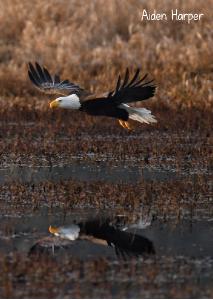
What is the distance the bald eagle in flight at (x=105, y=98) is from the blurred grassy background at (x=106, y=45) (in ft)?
13.4

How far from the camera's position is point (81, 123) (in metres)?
14.1

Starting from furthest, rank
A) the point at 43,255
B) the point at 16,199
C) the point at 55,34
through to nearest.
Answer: the point at 55,34 → the point at 16,199 → the point at 43,255

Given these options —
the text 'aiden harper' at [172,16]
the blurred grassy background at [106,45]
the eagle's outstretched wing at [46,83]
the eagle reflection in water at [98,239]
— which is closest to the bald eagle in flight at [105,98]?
the eagle's outstretched wing at [46,83]

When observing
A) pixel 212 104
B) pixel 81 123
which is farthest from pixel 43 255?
pixel 212 104

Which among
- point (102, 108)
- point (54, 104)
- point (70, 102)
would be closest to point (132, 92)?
point (102, 108)

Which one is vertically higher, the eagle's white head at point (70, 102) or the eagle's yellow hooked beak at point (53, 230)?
the eagle's white head at point (70, 102)

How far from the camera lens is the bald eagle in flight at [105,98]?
32.4 feet

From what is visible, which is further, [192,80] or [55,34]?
[55,34]

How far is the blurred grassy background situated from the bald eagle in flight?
13.4ft

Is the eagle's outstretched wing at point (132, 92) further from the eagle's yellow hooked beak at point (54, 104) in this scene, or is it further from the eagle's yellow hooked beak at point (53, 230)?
the eagle's yellow hooked beak at point (53, 230)

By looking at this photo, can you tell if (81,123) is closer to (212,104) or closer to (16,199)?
(212,104)

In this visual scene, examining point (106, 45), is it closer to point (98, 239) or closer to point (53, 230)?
point (53, 230)

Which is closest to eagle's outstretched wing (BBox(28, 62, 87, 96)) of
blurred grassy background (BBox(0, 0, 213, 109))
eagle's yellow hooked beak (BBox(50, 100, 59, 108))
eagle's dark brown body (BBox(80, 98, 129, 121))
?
eagle's yellow hooked beak (BBox(50, 100, 59, 108))

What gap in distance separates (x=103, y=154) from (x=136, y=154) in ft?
1.33
